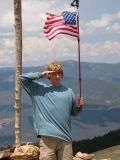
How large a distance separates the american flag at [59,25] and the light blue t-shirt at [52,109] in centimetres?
276

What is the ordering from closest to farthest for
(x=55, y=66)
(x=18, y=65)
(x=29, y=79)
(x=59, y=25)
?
(x=55, y=66), (x=29, y=79), (x=59, y=25), (x=18, y=65)

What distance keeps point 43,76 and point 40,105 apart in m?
0.62

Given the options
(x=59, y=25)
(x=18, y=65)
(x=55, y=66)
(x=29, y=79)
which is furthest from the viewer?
(x=18, y=65)

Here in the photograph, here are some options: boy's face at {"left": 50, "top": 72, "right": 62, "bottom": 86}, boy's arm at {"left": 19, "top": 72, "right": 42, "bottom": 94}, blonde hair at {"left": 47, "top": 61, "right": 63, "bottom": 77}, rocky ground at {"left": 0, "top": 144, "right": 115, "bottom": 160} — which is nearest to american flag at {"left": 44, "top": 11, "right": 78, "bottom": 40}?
boy's arm at {"left": 19, "top": 72, "right": 42, "bottom": 94}

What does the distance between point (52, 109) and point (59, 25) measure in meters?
3.50

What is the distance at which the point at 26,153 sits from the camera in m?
13.1

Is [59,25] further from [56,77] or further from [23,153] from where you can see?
[23,153]

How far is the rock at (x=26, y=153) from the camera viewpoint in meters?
13.0

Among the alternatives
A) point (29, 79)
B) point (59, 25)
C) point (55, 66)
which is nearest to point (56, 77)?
point (55, 66)

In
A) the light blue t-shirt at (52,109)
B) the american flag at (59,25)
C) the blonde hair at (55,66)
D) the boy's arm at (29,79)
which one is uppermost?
the american flag at (59,25)

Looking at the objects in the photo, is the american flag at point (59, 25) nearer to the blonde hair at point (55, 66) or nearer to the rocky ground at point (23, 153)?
the blonde hair at point (55, 66)

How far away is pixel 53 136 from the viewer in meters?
9.85

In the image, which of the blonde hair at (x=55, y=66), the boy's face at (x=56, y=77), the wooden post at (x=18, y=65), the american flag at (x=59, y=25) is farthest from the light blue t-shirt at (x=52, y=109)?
the wooden post at (x=18, y=65)

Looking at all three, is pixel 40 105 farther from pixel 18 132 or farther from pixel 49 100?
pixel 18 132
